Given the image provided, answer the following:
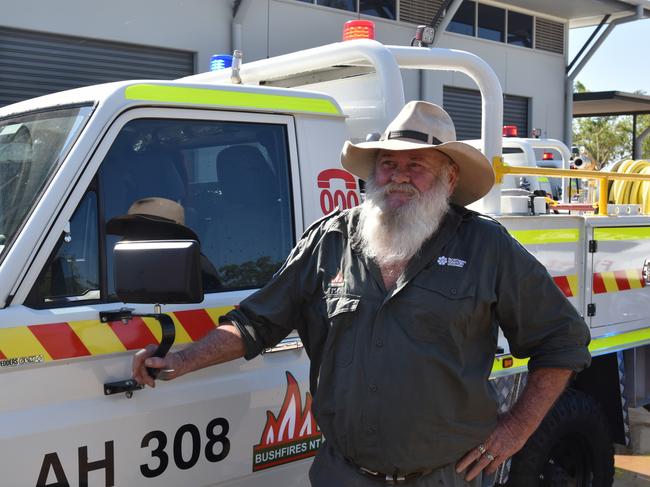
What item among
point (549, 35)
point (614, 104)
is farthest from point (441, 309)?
point (614, 104)

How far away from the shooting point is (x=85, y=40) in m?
9.98

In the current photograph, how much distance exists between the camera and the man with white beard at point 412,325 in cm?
210

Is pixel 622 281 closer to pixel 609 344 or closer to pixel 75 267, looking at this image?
pixel 609 344

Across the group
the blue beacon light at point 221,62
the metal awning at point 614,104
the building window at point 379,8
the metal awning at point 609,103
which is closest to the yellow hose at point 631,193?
the blue beacon light at point 221,62

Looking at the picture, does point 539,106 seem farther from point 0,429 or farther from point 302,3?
point 0,429

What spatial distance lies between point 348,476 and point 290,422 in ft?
1.62

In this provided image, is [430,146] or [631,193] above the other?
[430,146]

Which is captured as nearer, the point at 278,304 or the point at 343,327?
the point at 343,327

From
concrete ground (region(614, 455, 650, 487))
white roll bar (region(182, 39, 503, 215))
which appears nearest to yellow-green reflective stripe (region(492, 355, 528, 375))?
white roll bar (region(182, 39, 503, 215))

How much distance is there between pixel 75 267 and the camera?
2.20 m

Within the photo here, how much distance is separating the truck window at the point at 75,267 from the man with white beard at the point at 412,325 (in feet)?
0.91

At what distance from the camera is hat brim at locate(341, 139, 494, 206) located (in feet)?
7.46

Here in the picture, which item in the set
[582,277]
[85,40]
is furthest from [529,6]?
[582,277]

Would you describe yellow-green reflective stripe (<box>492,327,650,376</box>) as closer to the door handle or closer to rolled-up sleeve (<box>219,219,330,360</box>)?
the door handle
